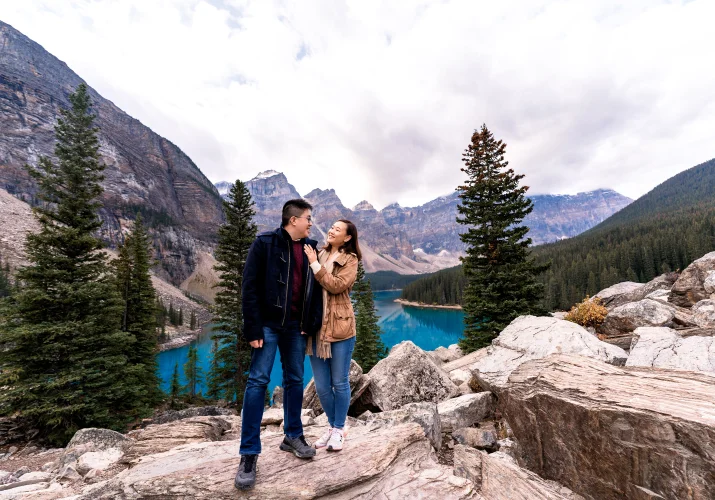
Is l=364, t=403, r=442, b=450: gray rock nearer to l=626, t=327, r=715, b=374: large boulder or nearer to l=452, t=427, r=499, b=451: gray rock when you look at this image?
l=452, t=427, r=499, b=451: gray rock

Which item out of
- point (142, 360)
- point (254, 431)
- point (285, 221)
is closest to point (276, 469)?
point (254, 431)

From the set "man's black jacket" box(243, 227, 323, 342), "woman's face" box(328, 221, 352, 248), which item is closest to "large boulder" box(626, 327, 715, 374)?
"woman's face" box(328, 221, 352, 248)

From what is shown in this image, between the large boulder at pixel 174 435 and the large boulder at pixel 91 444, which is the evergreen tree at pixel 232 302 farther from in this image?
the large boulder at pixel 174 435

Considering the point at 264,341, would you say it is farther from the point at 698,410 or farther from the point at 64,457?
the point at 64,457

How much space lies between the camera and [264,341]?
363 cm

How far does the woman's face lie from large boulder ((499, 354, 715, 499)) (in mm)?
4012

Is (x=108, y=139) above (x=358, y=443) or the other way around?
above

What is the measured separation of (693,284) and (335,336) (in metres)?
18.8

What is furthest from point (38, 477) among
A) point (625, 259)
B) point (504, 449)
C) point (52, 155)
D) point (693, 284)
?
point (52, 155)

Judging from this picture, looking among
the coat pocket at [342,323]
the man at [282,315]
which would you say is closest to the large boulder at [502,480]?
the man at [282,315]

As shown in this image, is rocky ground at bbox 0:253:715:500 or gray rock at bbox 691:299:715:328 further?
gray rock at bbox 691:299:715:328

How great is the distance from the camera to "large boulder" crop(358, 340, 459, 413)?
25.6 ft

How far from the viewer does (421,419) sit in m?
5.11

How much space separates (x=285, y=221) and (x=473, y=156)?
15.0 metres
